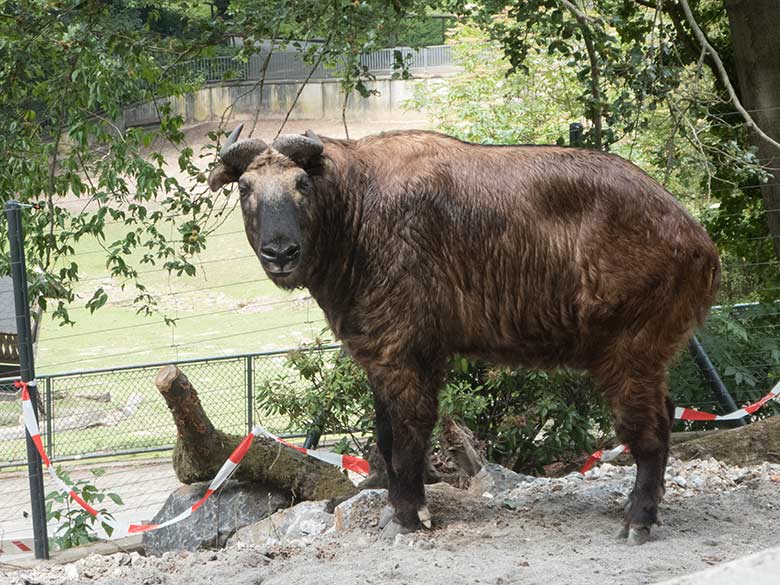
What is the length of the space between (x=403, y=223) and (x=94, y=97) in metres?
3.01

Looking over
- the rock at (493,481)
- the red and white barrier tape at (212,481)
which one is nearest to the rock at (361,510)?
the rock at (493,481)

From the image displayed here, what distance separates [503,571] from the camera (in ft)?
15.8

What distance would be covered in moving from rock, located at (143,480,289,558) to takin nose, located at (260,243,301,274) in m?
2.18

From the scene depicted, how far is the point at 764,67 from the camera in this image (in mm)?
8805

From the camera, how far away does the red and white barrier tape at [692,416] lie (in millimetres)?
7379

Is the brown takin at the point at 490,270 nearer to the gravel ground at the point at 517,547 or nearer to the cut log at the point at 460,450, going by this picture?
the gravel ground at the point at 517,547

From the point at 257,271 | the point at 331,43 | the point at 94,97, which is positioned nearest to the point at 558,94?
the point at 257,271

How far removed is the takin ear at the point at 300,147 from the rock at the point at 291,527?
2104 millimetres

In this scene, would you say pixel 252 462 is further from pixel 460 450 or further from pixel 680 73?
pixel 680 73

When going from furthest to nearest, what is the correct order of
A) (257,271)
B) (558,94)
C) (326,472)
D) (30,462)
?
(257,271) < (558,94) < (326,472) < (30,462)

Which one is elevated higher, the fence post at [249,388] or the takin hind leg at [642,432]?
the takin hind leg at [642,432]

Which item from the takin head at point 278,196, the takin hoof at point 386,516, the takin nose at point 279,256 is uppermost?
the takin head at point 278,196

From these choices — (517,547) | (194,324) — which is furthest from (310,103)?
(517,547)

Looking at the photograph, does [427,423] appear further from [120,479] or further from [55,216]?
[120,479]
